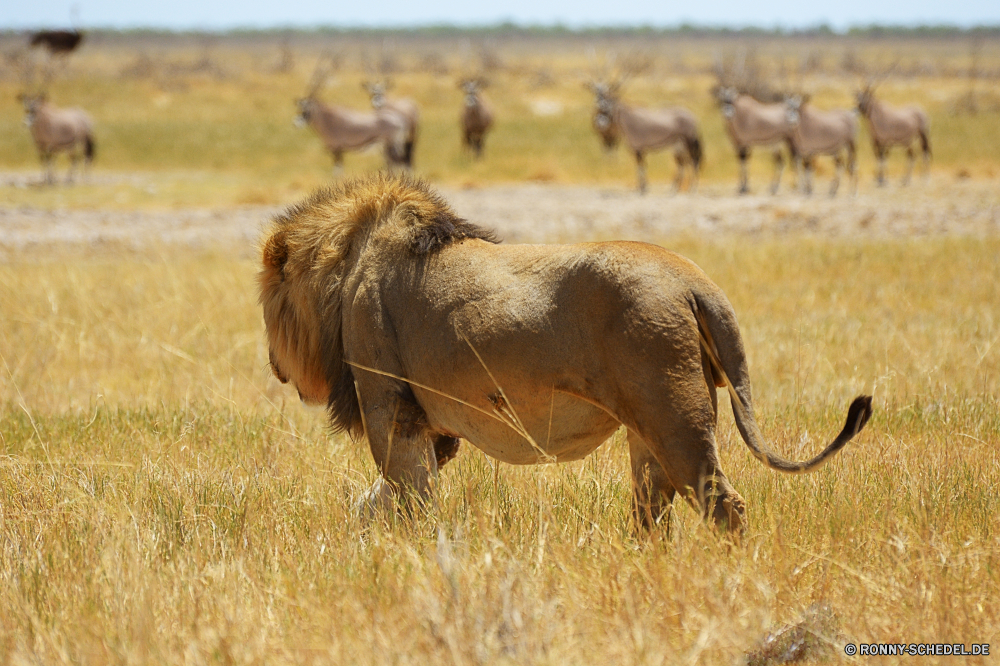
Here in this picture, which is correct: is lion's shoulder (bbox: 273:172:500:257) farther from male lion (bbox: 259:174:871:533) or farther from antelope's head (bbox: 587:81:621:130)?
antelope's head (bbox: 587:81:621:130)

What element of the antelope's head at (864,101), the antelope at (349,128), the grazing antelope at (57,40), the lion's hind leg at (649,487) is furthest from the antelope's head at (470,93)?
the lion's hind leg at (649,487)

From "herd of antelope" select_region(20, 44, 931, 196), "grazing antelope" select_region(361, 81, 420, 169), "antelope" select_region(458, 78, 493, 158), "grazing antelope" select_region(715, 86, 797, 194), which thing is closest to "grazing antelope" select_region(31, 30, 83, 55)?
"herd of antelope" select_region(20, 44, 931, 196)

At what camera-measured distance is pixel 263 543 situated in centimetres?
399

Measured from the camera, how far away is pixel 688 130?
80.2ft

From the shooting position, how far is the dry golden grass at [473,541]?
9.79 feet

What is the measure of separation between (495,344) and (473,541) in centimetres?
84

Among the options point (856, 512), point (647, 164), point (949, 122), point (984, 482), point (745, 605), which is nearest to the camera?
point (745, 605)

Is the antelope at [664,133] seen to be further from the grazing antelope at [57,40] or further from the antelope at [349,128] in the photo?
the grazing antelope at [57,40]

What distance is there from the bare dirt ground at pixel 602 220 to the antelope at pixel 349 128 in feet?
32.8

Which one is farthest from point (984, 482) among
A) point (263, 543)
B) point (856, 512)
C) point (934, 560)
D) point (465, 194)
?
point (465, 194)

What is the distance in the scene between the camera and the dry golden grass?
2984mm

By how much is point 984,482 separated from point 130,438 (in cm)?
444

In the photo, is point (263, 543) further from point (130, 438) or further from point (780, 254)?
point (780, 254)

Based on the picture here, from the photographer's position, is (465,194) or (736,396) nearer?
(736,396)
